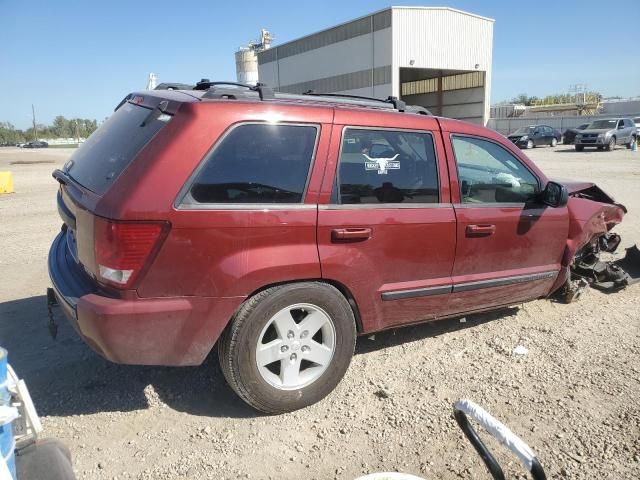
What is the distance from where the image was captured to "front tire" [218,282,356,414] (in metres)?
2.76

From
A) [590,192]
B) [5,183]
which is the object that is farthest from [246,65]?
[590,192]

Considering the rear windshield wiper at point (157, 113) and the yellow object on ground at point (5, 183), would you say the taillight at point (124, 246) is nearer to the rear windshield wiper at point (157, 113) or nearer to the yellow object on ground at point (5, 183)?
the rear windshield wiper at point (157, 113)

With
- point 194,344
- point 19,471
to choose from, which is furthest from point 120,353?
point 19,471

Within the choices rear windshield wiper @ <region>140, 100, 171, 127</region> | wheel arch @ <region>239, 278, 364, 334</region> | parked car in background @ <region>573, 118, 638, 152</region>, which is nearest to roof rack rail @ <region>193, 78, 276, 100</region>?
rear windshield wiper @ <region>140, 100, 171, 127</region>

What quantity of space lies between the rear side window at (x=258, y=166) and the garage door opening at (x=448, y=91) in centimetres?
4055

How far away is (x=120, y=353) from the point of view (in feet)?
8.49

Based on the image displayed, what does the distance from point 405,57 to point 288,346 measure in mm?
38058

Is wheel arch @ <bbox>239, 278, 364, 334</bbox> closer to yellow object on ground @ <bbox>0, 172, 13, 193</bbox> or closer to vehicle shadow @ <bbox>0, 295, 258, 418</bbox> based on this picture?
vehicle shadow @ <bbox>0, 295, 258, 418</bbox>

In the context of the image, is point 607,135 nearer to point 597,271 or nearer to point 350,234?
point 597,271

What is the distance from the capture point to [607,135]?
26.8 m

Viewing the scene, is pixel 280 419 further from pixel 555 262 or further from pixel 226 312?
pixel 555 262

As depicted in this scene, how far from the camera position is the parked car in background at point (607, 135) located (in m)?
27.0

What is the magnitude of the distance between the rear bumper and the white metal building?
36.8 metres

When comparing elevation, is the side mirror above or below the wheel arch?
above
